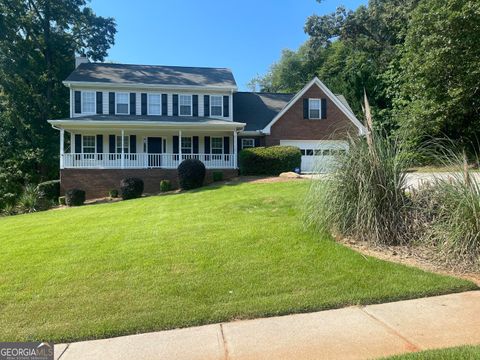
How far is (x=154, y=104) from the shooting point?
925 inches

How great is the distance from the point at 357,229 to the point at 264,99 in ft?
74.3

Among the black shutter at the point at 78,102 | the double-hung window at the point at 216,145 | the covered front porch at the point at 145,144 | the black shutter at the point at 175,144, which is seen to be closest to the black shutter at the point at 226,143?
the covered front porch at the point at 145,144

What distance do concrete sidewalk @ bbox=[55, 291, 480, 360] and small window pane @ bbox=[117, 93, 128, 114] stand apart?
2121cm

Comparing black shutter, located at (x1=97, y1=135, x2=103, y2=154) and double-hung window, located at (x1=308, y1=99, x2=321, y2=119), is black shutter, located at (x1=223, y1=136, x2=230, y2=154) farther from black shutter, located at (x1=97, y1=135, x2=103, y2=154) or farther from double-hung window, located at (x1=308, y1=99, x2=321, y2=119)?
black shutter, located at (x1=97, y1=135, x2=103, y2=154)

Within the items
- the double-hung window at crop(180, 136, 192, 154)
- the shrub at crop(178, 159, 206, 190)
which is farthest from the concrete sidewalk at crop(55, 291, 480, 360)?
the double-hung window at crop(180, 136, 192, 154)

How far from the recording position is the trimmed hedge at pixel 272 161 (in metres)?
19.4

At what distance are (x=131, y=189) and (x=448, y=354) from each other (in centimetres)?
1669

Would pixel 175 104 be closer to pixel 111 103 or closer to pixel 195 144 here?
pixel 195 144

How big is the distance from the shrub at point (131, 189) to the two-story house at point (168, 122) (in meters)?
2.16

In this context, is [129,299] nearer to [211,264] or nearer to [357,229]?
[211,264]

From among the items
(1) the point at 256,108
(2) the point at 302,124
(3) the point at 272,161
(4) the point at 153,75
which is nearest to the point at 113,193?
(3) the point at 272,161

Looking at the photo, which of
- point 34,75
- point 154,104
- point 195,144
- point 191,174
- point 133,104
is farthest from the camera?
point 34,75

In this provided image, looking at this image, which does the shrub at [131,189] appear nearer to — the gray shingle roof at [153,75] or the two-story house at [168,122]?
the two-story house at [168,122]

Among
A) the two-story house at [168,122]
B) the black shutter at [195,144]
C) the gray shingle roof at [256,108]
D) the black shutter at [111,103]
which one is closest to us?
the two-story house at [168,122]
